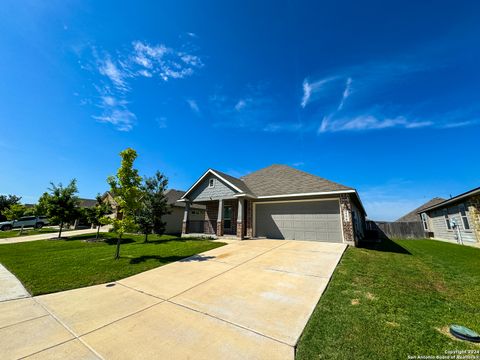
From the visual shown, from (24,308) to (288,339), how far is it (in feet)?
17.8

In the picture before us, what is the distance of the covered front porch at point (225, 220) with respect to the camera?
14550 mm

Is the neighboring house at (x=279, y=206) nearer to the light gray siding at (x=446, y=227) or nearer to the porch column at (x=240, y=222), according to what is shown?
the porch column at (x=240, y=222)

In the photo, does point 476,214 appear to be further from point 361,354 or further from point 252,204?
point 361,354

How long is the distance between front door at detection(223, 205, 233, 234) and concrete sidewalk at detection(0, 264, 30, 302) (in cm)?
1217

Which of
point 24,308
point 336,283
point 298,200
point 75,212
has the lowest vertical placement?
point 24,308

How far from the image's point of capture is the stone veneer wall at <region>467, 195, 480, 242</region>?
12.4m

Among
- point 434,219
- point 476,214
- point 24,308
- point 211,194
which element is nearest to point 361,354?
point 24,308

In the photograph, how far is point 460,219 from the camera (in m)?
14.8

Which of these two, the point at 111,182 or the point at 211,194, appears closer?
the point at 111,182

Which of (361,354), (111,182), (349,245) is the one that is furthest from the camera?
(349,245)

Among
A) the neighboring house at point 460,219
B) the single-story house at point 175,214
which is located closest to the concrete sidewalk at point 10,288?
the single-story house at point 175,214

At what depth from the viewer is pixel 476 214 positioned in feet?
41.2

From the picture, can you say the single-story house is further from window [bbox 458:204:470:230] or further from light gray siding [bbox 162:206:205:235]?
window [bbox 458:204:470:230]

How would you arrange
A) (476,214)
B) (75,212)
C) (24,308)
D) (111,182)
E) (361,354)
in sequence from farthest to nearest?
(75,212) < (476,214) < (111,182) < (24,308) < (361,354)
